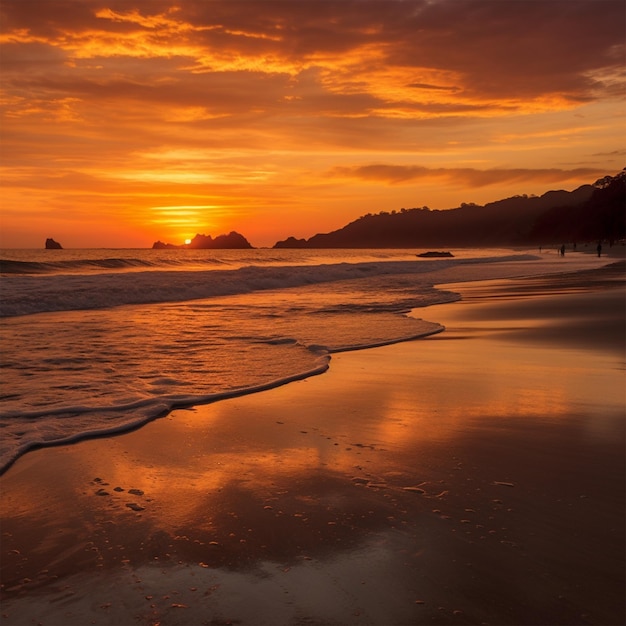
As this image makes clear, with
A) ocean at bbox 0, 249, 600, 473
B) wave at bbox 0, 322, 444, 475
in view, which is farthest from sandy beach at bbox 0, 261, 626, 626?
ocean at bbox 0, 249, 600, 473

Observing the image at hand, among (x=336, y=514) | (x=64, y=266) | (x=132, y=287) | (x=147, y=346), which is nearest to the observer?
(x=336, y=514)

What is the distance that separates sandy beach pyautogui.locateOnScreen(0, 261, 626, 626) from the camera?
288 centimetres

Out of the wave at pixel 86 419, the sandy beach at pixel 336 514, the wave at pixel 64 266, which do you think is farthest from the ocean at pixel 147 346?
the wave at pixel 64 266

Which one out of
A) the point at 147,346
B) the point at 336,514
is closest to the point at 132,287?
the point at 147,346

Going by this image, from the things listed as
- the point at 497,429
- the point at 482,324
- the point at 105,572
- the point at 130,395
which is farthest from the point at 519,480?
the point at 482,324

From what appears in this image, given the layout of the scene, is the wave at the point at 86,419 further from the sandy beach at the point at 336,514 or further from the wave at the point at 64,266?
the wave at the point at 64,266

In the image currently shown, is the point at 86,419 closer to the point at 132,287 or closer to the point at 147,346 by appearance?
the point at 147,346

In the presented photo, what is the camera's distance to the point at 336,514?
12.5ft

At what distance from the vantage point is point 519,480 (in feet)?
14.0

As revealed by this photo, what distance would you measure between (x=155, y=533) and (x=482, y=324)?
1017cm

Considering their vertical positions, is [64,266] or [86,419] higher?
[64,266]

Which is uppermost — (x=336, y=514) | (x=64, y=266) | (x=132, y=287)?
(x=64, y=266)

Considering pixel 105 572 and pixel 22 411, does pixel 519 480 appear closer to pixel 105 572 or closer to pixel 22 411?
pixel 105 572

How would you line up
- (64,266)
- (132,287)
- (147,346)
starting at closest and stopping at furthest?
(147,346) < (132,287) < (64,266)
